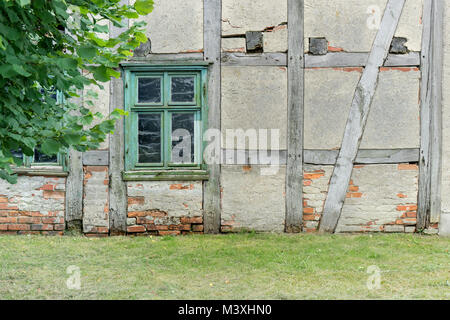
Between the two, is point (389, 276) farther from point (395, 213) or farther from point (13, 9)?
point (13, 9)

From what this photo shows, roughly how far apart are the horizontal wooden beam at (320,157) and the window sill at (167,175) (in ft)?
1.31

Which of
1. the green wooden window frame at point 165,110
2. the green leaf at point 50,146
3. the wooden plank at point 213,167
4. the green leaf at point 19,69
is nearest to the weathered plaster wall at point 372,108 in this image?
the wooden plank at point 213,167

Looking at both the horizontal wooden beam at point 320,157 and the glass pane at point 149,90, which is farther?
the glass pane at point 149,90

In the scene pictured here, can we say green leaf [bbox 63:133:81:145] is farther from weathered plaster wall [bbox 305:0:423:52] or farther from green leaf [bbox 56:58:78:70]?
weathered plaster wall [bbox 305:0:423:52]

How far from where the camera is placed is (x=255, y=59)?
529cm

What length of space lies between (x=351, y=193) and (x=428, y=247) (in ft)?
3.74

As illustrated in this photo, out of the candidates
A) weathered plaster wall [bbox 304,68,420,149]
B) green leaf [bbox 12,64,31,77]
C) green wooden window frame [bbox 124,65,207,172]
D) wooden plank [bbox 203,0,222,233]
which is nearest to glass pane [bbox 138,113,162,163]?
green wooden window frame [bbox 124,65,207,172]

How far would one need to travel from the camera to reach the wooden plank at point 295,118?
5277mm

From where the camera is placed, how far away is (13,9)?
7.23 feet

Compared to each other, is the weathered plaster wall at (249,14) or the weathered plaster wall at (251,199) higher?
the weathered plaster wall at (249,14)

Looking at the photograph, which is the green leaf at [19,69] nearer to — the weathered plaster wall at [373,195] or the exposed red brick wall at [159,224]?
the exposed red brick wall at [159,224]

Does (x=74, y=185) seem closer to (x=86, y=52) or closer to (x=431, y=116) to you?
(x=86, y=52)

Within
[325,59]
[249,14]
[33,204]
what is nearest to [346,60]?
[325,59]

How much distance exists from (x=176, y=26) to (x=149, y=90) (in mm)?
956
